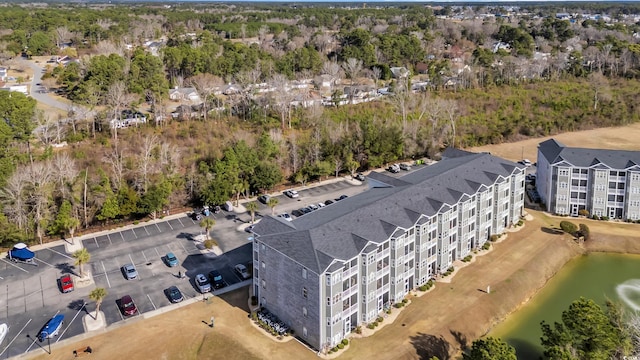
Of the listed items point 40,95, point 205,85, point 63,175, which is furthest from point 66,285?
point 40,95

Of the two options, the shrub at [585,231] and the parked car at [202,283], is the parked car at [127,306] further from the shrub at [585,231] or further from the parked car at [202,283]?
the shrub at [585,231]

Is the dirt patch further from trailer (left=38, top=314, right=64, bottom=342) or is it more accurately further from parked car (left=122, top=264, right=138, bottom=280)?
trailer (left=38, top=314, right=64, bottom=342)

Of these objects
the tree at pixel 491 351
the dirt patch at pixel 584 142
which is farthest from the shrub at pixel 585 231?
the tree at pixel 491 351

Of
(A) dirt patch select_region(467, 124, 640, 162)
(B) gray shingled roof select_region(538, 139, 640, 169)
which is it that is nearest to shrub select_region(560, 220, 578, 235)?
(B) gray shingled roof select_region(538, 139, 640, 169)

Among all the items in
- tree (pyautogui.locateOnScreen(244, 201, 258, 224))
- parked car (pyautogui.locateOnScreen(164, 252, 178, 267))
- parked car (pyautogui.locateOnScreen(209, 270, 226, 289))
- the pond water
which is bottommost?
the pond water

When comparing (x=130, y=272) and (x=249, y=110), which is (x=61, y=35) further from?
(x=130, y=272)

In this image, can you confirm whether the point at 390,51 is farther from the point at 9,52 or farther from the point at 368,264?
the point at 368,264
